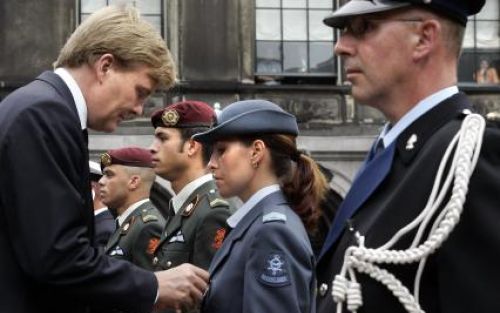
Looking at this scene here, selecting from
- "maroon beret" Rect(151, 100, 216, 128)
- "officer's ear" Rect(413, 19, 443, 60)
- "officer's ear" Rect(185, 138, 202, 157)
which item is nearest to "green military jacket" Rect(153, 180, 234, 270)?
"officer's ear" Rect(185, 138, 202, 157)

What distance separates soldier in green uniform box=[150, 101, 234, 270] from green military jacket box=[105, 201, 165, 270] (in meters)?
0.45

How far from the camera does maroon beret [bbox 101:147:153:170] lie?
6762mm

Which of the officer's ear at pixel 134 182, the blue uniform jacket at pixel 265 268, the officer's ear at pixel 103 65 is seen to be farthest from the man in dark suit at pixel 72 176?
the officer's ear at pixel 134 182

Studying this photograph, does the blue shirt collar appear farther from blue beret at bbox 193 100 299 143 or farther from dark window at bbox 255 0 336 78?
dark window at bbox 255 0 336 78

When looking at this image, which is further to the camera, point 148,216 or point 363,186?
point 148,216

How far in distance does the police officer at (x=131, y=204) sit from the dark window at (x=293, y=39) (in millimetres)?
9203

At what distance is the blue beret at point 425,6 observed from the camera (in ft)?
8.75

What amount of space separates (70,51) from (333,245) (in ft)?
4.75

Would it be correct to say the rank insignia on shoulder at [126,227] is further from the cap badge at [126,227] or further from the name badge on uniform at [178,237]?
the name badge on uniform at [178,237]

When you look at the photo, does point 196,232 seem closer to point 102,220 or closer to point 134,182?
point 102,220

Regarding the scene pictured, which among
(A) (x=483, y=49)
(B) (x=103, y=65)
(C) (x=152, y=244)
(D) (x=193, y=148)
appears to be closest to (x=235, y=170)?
(B) (x=103, y=65)

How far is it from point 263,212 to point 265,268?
1.02ft

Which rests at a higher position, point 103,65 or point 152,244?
point 103,65

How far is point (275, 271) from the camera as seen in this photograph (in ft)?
12.7
